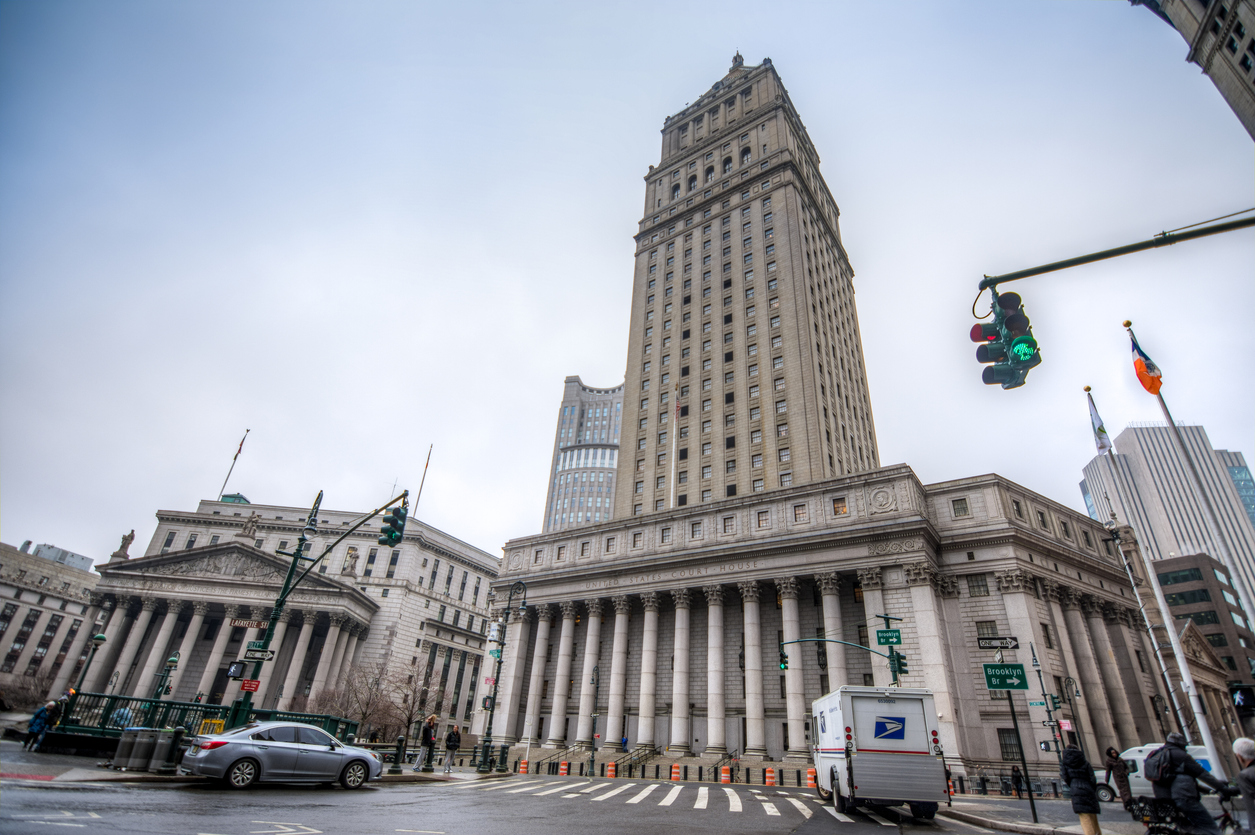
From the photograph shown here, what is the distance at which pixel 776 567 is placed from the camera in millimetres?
42812

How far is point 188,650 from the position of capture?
60.7 m

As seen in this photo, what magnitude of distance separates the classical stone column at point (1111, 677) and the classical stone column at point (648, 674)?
30.5 metres

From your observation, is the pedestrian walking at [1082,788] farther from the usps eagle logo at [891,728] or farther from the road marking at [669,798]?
the road marking at [669,798]

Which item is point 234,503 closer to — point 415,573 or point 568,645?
point 415,573

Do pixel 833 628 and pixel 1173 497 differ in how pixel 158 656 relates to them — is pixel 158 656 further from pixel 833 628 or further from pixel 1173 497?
pixel 1173 497

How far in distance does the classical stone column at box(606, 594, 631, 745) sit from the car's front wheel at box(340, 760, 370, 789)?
30434mm

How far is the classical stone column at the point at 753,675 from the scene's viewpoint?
3859cm

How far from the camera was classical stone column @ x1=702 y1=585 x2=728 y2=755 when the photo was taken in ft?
131

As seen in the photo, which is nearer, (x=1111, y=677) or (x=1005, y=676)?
(x=1005, y=676)

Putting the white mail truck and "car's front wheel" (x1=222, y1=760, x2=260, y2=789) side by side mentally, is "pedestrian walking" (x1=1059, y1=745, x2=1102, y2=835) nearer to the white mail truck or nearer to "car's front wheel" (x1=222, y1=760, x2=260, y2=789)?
the white mail truck

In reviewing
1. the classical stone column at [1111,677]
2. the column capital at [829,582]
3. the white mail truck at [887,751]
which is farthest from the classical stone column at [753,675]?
the classical stone column at [1111,677]

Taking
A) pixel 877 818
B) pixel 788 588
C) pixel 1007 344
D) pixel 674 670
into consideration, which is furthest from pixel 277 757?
pixel 788 588

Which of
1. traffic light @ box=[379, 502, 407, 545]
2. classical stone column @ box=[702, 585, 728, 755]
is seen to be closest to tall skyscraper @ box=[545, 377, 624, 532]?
classical stone column @ box=[702, 585, 728, 755]

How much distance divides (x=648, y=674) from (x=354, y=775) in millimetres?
31345
